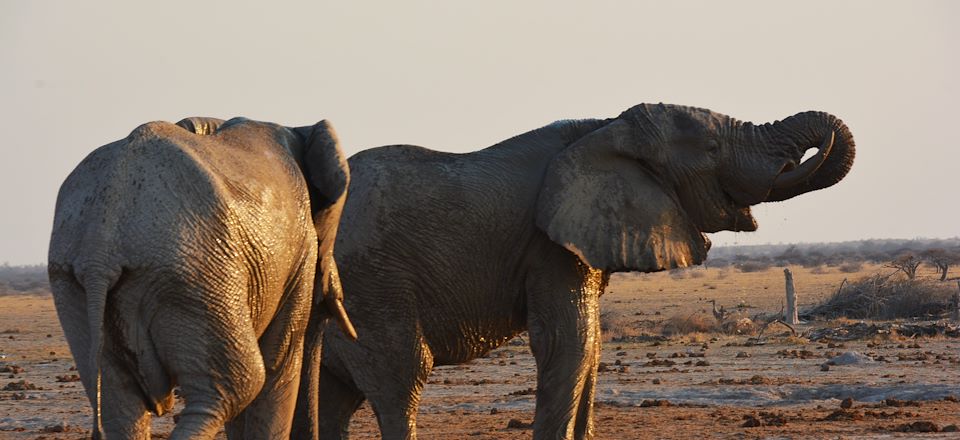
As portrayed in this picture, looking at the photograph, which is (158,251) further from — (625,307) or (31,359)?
(625,307)

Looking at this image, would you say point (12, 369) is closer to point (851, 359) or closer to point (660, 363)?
point (660, 363)

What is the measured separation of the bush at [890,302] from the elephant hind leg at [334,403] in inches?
855

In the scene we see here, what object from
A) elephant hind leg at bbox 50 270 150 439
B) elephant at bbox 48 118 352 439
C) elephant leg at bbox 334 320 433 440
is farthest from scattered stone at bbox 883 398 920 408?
elephant hind leg at bbox 50 270 150 439

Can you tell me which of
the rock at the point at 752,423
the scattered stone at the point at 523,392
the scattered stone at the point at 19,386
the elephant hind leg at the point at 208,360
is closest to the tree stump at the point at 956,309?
the scattered stone at the point at 523,392

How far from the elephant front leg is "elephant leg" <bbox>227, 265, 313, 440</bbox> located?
272 centimetres

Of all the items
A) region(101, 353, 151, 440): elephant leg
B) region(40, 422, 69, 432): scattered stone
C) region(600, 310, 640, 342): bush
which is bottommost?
region(40, 422, 69, 432): scattered stone

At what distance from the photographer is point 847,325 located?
27.8 metres

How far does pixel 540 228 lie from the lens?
9.73m

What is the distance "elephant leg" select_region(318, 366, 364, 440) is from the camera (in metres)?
10.4

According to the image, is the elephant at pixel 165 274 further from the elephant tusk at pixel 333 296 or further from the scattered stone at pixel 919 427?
the scattered stone at pixel 919 427

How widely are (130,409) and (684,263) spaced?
16.3 feet

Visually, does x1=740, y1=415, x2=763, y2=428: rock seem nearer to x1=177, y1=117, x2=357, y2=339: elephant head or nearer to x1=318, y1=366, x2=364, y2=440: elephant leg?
x1=318, y1=366, x2=364, y2=440: elephant leg

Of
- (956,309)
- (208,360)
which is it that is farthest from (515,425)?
(956,309)

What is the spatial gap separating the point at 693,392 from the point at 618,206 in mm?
8473
